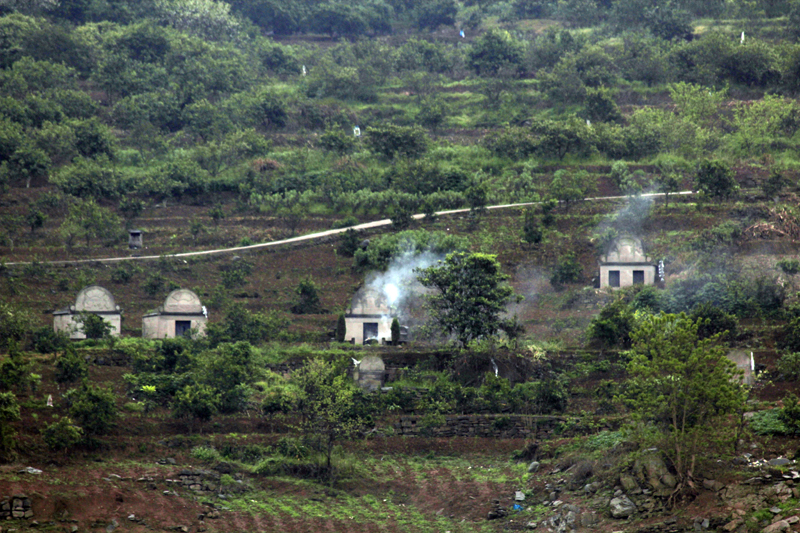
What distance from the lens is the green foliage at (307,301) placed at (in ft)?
165

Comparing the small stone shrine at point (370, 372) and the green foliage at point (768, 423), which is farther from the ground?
the small stone shrine at point (370, 372)

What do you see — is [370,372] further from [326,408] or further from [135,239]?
[135,239]

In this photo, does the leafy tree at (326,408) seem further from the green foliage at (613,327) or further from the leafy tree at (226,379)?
the green foliage at (613,327)

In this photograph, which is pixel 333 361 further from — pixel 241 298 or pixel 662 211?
pixel 662 211

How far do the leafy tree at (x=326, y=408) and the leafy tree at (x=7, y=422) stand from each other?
30.5 ft

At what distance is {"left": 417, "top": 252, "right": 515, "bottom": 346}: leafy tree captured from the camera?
42.2 meters

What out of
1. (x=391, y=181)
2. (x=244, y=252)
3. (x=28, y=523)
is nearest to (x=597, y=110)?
(x=391, y=181)

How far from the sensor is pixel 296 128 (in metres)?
79.6

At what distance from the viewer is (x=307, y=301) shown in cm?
5059

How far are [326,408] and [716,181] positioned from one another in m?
31.6

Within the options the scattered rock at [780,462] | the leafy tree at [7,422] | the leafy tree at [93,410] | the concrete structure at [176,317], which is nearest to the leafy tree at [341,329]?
the concrete structure at [176,317]

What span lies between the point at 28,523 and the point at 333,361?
649 inches

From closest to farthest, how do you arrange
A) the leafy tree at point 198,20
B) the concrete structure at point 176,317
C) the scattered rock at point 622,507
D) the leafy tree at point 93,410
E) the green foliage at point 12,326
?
1. the scattered rock at point 622,507
2. the leafy tree at point 93,410
3. the green foliage at point 12,326
4. the concrete structure at point 176,317
5. the leafy tree at point 198,20

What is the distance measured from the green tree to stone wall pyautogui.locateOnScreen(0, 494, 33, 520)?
16262 millimetres
